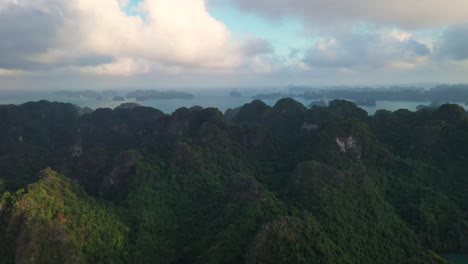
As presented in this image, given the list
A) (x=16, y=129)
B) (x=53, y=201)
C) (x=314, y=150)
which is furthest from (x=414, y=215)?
(x=16, y=129)

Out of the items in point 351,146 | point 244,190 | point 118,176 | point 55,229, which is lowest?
point 55,229

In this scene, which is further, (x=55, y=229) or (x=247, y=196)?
(x=247, y=196)

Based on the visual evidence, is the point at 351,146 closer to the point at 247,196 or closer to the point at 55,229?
the point at 247,196

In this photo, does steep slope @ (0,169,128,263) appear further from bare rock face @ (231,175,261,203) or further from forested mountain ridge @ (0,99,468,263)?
bare rock face @ (231,175,261,203)

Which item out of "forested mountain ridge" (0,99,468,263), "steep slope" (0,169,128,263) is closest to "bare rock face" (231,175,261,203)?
"forested mountain ridge" (0,99,468,263)

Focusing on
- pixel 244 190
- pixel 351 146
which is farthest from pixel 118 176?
pixel 351 146

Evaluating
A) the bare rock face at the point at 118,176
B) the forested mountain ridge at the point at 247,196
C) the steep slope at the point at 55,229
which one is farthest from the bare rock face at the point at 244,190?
the bare rock face at the point at 118,176

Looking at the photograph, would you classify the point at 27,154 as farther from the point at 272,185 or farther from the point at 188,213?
the point at 272,185

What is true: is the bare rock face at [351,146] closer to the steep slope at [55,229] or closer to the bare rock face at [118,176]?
the bare rock face at [118,176]
